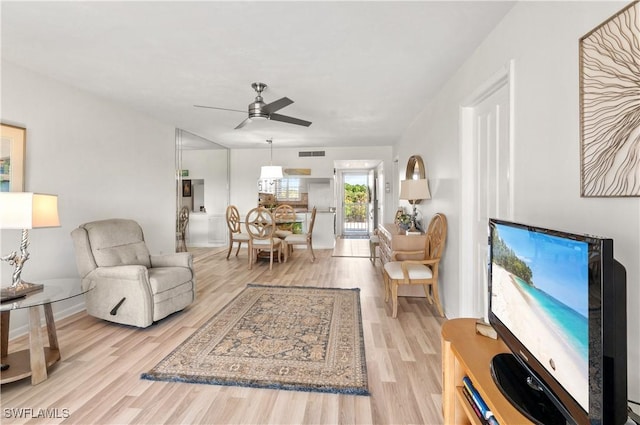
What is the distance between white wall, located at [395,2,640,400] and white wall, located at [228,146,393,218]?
498cm

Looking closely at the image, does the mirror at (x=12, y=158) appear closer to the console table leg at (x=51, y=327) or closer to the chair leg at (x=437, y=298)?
the console table leg at (x=51, y=327)

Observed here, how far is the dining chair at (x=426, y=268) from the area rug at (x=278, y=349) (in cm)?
54

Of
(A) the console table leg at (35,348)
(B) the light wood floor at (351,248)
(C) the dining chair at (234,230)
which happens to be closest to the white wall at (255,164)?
(B) the light wood floor at (351,248)

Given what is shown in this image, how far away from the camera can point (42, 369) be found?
1.99 metres

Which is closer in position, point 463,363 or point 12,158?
point 463,363

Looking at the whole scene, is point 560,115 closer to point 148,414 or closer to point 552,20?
point 552,20

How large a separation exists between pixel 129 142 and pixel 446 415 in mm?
4502

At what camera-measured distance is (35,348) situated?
1957 millimetres

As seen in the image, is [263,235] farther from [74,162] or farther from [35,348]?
[35,348]

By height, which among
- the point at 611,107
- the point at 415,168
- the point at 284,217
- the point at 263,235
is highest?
the point at 415,168

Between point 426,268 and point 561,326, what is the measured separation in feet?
7.49

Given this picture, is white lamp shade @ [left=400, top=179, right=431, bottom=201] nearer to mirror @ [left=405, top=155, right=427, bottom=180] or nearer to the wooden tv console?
mirror @ [left=405, top=155, right=427, bottom=180]

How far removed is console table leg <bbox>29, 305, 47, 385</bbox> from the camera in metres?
1.94

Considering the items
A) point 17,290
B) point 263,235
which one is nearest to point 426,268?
point 263,235
